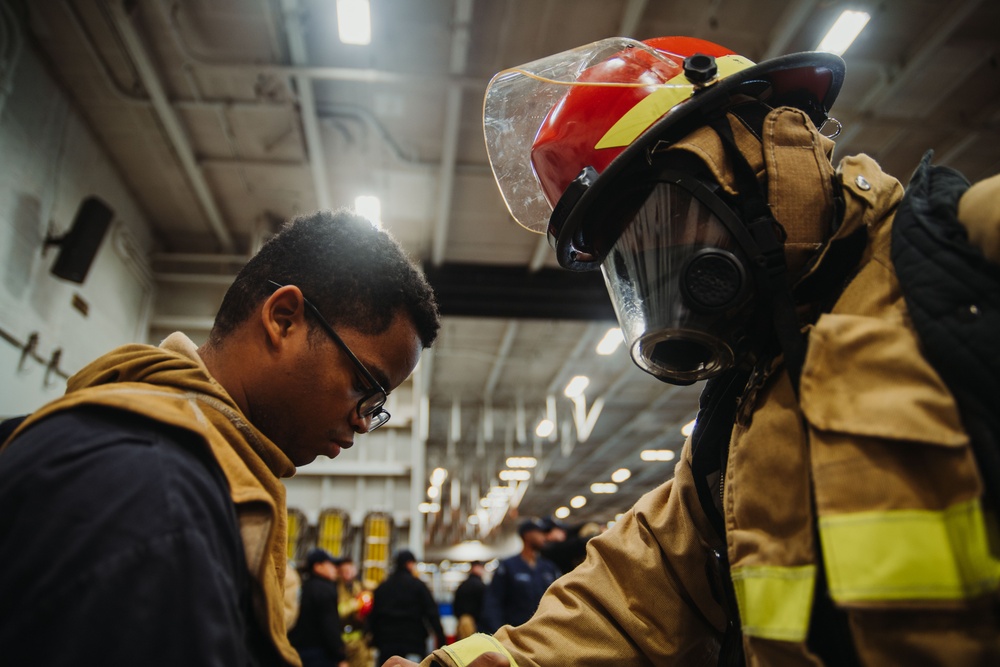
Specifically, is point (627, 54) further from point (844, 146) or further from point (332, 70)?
point (844, 146)

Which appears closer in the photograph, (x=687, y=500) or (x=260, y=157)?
(x=687, y=500)

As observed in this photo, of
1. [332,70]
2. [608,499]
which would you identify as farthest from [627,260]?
[608,499]

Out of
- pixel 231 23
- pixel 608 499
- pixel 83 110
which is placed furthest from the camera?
pixel 608 499

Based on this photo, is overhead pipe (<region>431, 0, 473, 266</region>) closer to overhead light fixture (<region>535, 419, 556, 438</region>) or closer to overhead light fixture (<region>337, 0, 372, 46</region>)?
overhead light fixture (<region>337, 0, 372, 46</region>)

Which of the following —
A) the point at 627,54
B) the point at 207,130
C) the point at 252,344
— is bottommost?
the point at 252,344

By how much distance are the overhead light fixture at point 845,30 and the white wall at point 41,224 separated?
6575 mm

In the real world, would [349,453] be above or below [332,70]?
below

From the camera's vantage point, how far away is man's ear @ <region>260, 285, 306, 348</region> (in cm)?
123

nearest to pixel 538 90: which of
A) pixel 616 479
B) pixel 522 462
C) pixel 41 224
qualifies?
pixel 41 224

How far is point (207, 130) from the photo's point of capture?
21.4 ft

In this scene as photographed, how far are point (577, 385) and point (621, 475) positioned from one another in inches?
388

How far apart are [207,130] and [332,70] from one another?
6.49ft

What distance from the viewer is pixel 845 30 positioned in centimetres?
500

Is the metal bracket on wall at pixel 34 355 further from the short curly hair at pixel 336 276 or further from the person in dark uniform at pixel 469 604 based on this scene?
the short curly hair at pixel 336 276
